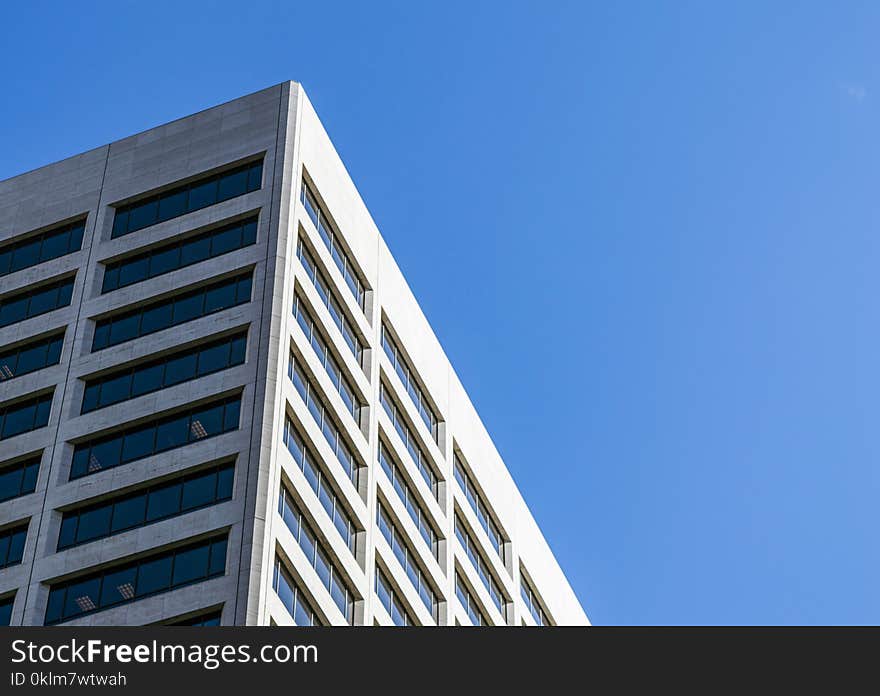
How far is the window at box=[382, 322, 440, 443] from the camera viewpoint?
240ft

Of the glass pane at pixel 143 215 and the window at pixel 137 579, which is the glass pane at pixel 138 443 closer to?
the window at pixel 137 579

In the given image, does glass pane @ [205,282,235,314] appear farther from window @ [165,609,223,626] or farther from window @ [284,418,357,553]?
window @ [165,609,223,626]

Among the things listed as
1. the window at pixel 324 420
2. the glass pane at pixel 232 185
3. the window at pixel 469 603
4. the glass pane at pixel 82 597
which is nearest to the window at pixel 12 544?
the glass pane at pixel 82 597

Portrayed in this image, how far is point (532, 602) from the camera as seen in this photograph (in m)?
83.9

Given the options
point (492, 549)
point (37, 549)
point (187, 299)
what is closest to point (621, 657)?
point (37, 549)

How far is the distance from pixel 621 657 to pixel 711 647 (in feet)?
6.48

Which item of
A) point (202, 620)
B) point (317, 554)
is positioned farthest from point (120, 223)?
point (202, 620)

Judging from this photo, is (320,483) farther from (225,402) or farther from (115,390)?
(115,390)

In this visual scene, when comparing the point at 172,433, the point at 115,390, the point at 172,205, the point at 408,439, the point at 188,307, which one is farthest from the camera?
the point at 408,439

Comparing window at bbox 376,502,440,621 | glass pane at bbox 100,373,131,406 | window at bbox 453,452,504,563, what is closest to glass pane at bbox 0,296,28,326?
glass pane at bbox 100,373,131,406

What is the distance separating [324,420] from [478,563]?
16.8m

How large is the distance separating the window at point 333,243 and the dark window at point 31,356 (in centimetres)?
1133

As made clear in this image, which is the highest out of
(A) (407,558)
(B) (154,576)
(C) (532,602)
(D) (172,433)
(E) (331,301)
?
(E) (331,301)

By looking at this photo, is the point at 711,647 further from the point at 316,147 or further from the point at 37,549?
the point at 316,147
